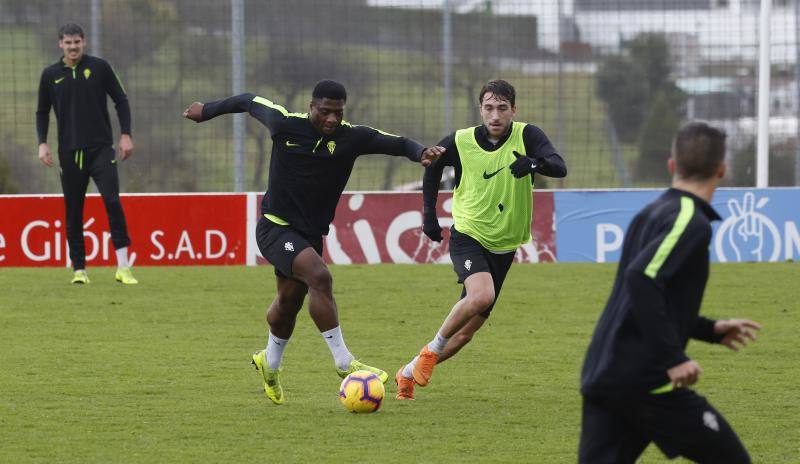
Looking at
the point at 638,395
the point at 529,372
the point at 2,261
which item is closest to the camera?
the point at 638,395

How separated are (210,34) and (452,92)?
310cm

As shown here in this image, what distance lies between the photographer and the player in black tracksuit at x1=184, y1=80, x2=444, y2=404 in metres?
7.68

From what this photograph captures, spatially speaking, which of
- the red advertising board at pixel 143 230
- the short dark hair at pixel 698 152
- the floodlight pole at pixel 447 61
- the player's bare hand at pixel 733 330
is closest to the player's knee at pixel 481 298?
the player's bare hand at pixel 733 330

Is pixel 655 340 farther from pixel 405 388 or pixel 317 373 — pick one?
pixel 317 373

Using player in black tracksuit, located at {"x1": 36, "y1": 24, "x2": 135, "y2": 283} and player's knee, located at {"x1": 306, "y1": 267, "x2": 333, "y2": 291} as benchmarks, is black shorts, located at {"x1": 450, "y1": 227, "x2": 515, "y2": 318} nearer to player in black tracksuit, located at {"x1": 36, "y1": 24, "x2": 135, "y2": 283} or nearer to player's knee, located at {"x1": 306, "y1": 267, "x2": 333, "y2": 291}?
player's knee, located at {"x1": 306, "y1": 267, "x2": 333, "y2": 291}

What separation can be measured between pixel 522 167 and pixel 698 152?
10.3ft

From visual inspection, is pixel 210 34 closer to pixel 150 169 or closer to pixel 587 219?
pixel 150 169

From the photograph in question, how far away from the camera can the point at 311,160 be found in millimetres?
7781

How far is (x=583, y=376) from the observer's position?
15.0 feet

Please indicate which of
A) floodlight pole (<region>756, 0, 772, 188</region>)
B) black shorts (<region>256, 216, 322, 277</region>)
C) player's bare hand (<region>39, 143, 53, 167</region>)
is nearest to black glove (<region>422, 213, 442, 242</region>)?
black shorts (<region>256, 216, 322, 277</region>)

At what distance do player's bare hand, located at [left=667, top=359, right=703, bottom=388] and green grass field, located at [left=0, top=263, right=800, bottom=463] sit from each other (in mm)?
1927

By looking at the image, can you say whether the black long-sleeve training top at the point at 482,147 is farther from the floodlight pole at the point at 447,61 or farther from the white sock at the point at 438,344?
the floodlight pole at the point at 447,61

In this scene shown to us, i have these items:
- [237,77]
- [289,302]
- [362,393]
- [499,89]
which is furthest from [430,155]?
[237,77]

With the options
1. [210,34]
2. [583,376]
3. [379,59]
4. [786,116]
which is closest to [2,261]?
[210,34]
